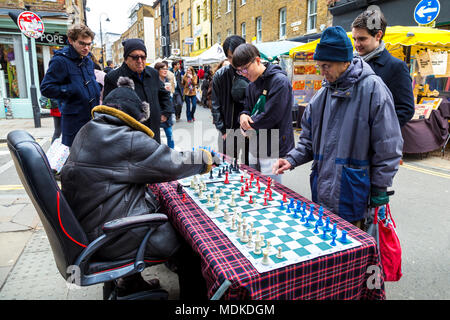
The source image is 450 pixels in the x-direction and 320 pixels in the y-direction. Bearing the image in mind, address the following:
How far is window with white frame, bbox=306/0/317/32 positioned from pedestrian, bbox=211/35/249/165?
13300mm

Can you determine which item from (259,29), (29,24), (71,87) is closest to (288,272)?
(71,87)

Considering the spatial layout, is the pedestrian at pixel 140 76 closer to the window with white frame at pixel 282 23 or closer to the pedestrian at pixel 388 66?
the pedestrian at pixel 388 66

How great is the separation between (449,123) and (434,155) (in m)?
0.93

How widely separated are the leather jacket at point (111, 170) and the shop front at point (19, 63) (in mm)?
12506

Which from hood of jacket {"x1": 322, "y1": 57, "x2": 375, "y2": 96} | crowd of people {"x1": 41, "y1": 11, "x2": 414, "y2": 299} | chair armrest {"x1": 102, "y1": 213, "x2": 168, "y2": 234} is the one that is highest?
hood of jacket {"x1": 322, "y1": 57, "x2": 375, "y2": 96}

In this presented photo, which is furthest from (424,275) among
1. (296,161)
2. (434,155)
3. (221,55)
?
(221,55)

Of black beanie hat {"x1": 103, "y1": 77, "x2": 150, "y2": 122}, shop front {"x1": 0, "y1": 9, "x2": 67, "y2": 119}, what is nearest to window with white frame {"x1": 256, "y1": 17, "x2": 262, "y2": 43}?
shop front {"x1": 0, "y1": 9, "x2": 67, "y2": 119}

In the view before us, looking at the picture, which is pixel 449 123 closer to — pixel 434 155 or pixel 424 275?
pixel 434 155

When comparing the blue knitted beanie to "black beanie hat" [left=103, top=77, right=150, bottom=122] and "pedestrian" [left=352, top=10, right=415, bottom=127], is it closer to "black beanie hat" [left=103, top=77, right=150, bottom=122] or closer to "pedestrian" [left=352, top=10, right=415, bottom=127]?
"pedestrian" [left=352, top=10, right=415, bottom=127]

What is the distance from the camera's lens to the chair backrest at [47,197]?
164 centimetres

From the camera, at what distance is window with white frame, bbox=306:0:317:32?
15.5 m

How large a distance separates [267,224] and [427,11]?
352 inches

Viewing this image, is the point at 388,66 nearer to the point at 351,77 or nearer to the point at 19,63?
the point at 351,77
